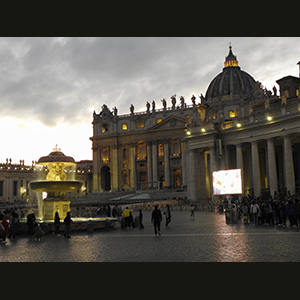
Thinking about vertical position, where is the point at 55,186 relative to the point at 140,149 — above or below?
below

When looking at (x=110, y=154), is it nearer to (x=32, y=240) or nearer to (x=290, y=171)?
(x=290, y=171)

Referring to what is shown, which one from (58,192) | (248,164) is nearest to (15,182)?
(248,164)

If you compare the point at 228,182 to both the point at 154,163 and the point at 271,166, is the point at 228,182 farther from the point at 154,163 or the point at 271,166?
the point at 154,163

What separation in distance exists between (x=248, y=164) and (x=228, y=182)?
10327mm

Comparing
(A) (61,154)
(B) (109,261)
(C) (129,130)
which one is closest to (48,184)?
(A) (61,154)

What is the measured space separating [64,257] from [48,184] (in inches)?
373

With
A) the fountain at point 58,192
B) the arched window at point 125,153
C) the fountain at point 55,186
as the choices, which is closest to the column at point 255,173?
the fountain at point 58,192

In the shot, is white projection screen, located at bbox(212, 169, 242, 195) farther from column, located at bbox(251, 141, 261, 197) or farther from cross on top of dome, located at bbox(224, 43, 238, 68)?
cross on top of dome, located at bbox(224, 43, 238, 68)

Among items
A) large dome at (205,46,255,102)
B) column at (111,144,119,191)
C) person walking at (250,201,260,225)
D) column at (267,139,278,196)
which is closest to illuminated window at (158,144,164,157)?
column at (111,144,119,191)

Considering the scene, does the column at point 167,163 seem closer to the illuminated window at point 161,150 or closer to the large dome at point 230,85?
the illuminated window at point 161,150

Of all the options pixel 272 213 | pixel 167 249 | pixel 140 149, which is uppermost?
pixel 140 149

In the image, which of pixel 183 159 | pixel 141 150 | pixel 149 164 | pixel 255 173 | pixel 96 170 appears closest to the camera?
pixel 255 173

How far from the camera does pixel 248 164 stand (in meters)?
44.2

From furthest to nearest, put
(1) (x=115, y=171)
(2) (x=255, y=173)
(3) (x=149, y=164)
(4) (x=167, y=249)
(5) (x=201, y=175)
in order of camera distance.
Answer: (1) (x=115, y=171) < (3) (x=149, y=164) < (5) (x=201, y=175) < (2) (x=255, y=173) < (4) (x=167, y=249)
